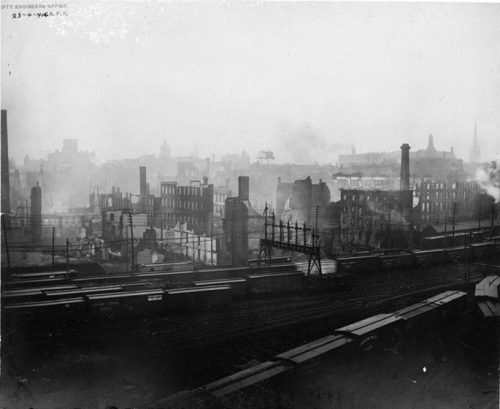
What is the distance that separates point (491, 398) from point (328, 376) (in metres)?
3.85

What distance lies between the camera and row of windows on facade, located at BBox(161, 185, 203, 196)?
112 feet

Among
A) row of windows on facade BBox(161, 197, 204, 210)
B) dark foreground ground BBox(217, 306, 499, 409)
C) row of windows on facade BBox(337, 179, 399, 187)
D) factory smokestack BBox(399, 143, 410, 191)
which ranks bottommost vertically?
dark foreground ground BBox(217, 306, 499, 409)

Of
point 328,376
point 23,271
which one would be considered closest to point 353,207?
point 23,271

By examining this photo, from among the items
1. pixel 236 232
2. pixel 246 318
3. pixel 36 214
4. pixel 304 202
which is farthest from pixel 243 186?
pixel 246 318

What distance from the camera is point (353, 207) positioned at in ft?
Answer: 121

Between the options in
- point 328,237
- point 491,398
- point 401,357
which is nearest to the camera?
point 491,398

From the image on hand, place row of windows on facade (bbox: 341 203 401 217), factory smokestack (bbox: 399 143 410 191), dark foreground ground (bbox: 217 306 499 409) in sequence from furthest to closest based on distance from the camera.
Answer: row of windows on facade (bbox: 341 203 401 217) < factory smokestack (bbox: 399 143 410 191) < dark foreground ground (bbox: 217 306 499 409)

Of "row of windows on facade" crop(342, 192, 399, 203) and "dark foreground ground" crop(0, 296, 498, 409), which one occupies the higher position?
"row of windows on facade" crop(342, 192, 399, 203)

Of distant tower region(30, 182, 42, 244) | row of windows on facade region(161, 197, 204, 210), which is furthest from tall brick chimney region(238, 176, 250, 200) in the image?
distant tower region(30, 182, 42, 244)

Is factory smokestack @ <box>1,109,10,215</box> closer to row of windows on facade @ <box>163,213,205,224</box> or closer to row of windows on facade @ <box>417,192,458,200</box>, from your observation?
row of windows on facade @ <box>163,213,205,224</box>

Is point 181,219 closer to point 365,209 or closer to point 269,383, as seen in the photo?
point 365,209

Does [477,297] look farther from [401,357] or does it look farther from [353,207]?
[353,207]

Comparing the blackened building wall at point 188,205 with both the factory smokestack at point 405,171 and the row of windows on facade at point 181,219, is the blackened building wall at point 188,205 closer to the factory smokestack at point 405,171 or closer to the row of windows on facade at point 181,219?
the row of windows on facade at point 181,219

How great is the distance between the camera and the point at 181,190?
115 feet
